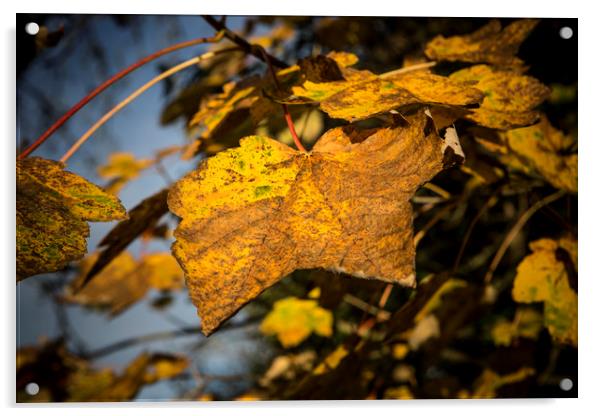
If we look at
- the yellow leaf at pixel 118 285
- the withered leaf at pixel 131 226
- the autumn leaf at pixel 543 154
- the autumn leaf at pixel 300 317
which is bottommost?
the autumn leaf at pixel 300 317

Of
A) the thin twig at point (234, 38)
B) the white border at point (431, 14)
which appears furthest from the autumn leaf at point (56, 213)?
the white border at point (431, 14)

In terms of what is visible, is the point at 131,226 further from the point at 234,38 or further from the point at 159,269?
the point at 159,269

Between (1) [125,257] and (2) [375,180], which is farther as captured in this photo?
(1) [125,257]

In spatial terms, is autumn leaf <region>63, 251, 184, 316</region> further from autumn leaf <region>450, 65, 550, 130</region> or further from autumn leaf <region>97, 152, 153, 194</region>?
autumn leaf <region>450, 65, 550, 130</region>

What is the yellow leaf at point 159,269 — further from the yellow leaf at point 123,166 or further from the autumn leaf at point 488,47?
the autumn leaf at point 488,47
